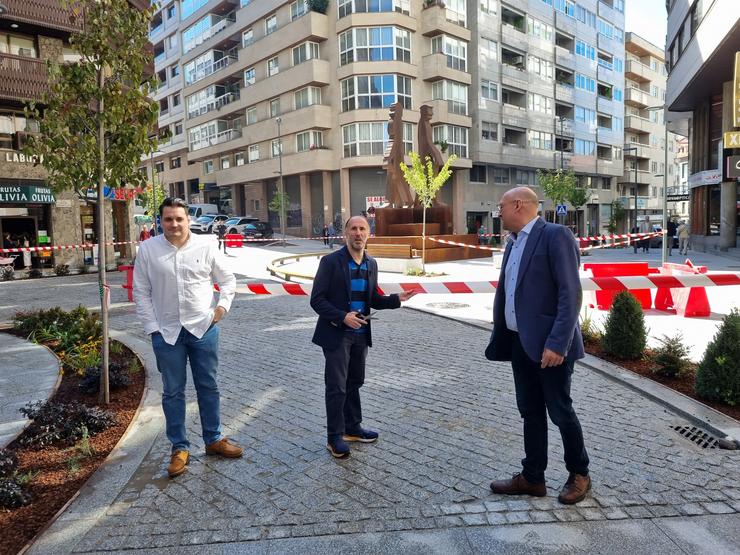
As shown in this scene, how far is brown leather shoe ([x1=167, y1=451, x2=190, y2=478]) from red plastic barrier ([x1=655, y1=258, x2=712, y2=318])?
9.09 m

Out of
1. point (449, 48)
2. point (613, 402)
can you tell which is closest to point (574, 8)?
point (449, 48)

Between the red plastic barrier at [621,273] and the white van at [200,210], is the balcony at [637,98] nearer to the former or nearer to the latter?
the white van at [200,210]

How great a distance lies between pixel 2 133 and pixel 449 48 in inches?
1315

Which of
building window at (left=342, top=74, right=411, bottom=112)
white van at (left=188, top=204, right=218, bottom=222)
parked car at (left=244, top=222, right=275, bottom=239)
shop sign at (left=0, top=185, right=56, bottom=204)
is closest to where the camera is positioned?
shop sign at (left=0, top=185, right=56, bottom=204)

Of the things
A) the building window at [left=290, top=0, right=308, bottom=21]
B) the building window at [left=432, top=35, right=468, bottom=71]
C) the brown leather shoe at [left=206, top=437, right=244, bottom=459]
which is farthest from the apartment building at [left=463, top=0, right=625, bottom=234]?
the brown leather shoe at [left=206, top=437, right=244, bottom=459]

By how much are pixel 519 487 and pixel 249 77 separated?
177ft

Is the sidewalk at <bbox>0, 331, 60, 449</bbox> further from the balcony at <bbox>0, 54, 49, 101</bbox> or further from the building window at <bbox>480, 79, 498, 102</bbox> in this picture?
the building window at <bbox>480, 79, 498, 102</bbox>

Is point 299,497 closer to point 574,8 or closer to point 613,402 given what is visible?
point 613,402

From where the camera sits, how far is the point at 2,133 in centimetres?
2320

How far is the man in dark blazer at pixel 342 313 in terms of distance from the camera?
4.40m

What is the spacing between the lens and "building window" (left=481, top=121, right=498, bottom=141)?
49.2m

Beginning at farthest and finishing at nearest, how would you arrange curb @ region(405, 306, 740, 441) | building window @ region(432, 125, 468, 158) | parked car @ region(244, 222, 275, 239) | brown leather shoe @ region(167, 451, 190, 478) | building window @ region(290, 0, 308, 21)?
1. building window @ region(290, 0, 308, 21)
2. building window @ region(432, 125, 468, 158)
3. parked car @ region(244, 222, 275, 239)
4. curb @ region(405, 306, 740, 441)
5. brown leather shoe @ region(167, 451, 190, 478)

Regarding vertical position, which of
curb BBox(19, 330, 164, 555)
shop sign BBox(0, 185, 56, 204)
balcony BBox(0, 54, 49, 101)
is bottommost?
curb BBox(19, 330, 164, 555)

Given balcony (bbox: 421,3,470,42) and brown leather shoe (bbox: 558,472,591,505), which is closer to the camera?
brown leather shoe (bbox: 558,472,591,505)
